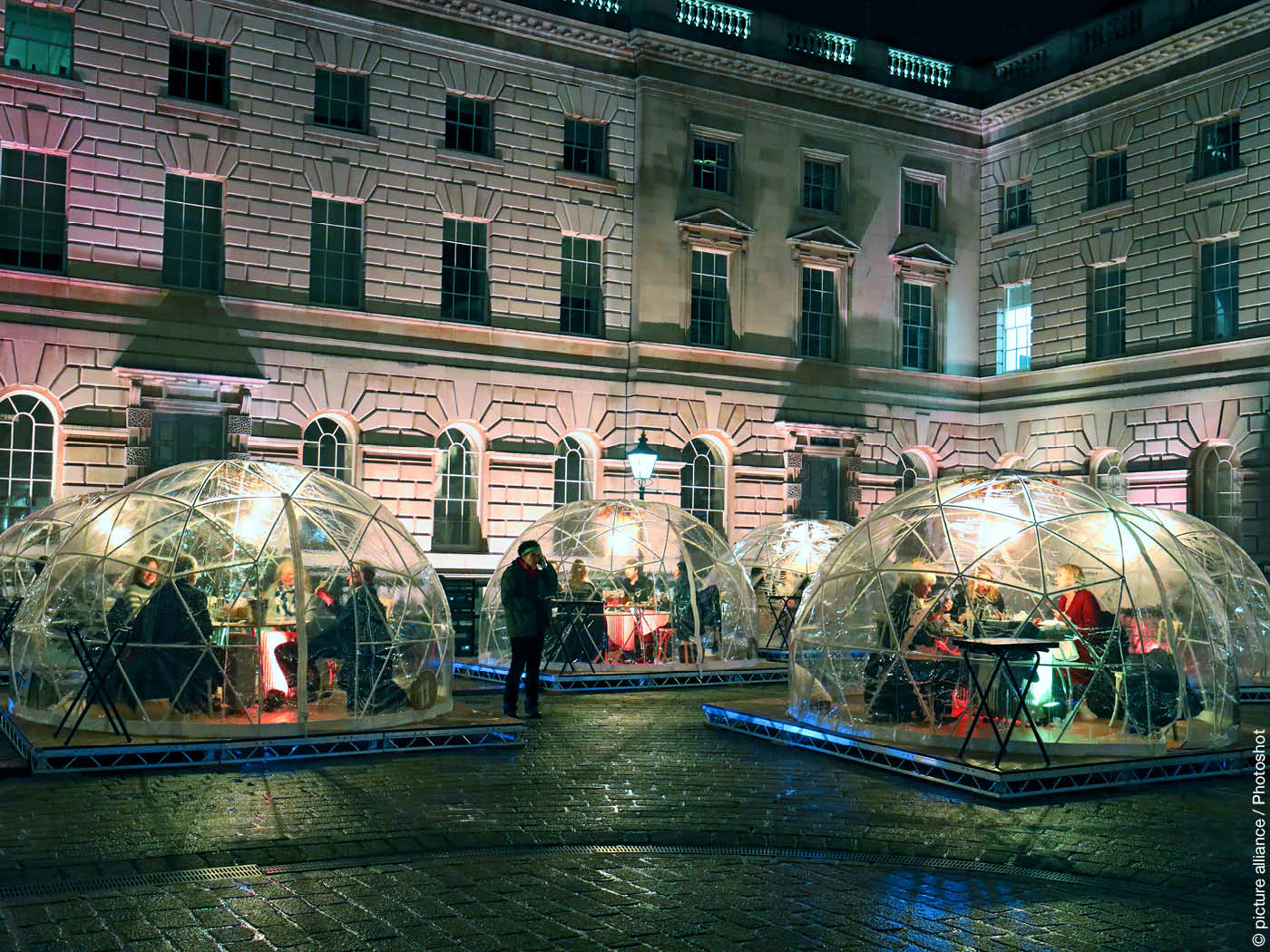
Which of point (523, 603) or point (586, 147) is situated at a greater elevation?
point (586, 147)

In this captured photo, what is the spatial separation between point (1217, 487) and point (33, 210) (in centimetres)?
2708

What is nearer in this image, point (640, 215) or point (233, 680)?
point (233, 680)

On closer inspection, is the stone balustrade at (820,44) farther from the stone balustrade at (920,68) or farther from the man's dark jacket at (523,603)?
the man's dark jacket at (523,603)

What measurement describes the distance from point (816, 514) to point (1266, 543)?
36.7 ft

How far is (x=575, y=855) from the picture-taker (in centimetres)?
913

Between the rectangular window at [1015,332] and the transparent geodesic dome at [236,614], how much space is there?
26.4 m

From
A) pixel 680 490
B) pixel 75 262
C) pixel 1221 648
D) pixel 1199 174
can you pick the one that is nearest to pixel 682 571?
pixel 1221 648

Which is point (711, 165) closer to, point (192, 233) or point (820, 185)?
point (820, 185)

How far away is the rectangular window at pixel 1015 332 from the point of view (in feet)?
123

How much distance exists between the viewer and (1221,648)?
13.9 m

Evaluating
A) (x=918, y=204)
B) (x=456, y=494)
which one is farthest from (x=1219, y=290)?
(x=456, y=494)

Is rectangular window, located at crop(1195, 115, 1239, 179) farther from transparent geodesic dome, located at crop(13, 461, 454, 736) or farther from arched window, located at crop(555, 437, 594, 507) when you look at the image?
transparent geodesic dome, located at crop(13, 461, 454, 736)

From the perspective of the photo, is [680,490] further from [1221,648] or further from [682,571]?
[1221,648]

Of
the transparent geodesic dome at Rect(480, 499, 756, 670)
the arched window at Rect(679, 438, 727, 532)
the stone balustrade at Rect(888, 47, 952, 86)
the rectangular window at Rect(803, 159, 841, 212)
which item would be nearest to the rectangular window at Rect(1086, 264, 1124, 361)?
the rectangular window at Rect(803, 159, 841, 212)
